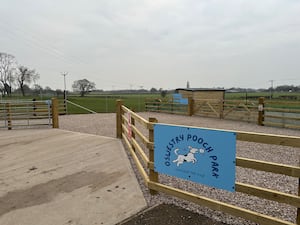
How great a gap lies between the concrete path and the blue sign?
0.65m

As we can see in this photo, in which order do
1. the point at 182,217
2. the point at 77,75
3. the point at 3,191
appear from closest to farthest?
the point at 182,217
the point at 3,191
the point at 77,75

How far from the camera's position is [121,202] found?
2.73m

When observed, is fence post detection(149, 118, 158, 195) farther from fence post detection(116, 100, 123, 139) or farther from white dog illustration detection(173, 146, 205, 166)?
fence post detection(116, 100, 123, 139)

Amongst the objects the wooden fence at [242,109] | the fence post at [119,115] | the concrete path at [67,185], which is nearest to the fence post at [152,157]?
the concrete path at [67,185]

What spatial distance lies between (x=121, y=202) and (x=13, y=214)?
4.09ft

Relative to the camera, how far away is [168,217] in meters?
2.37

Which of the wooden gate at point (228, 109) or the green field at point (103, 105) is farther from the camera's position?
the green field at point (103, 105)

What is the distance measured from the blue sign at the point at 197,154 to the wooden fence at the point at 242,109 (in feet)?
26.6

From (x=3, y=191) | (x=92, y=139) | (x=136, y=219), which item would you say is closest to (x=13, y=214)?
(x=3, y=191)

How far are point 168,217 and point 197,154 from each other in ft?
2.52

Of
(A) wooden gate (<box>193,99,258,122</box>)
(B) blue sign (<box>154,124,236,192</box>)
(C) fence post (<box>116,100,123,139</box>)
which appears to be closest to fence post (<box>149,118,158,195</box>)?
(B) blue sign (<box>154,124,236,192</box>)

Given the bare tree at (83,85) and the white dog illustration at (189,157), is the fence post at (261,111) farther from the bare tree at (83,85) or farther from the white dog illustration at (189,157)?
the bare tree at (83,85)

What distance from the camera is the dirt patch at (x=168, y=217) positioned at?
2268 millimetres

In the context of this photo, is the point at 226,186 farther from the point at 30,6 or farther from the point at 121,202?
the point at 30,6
